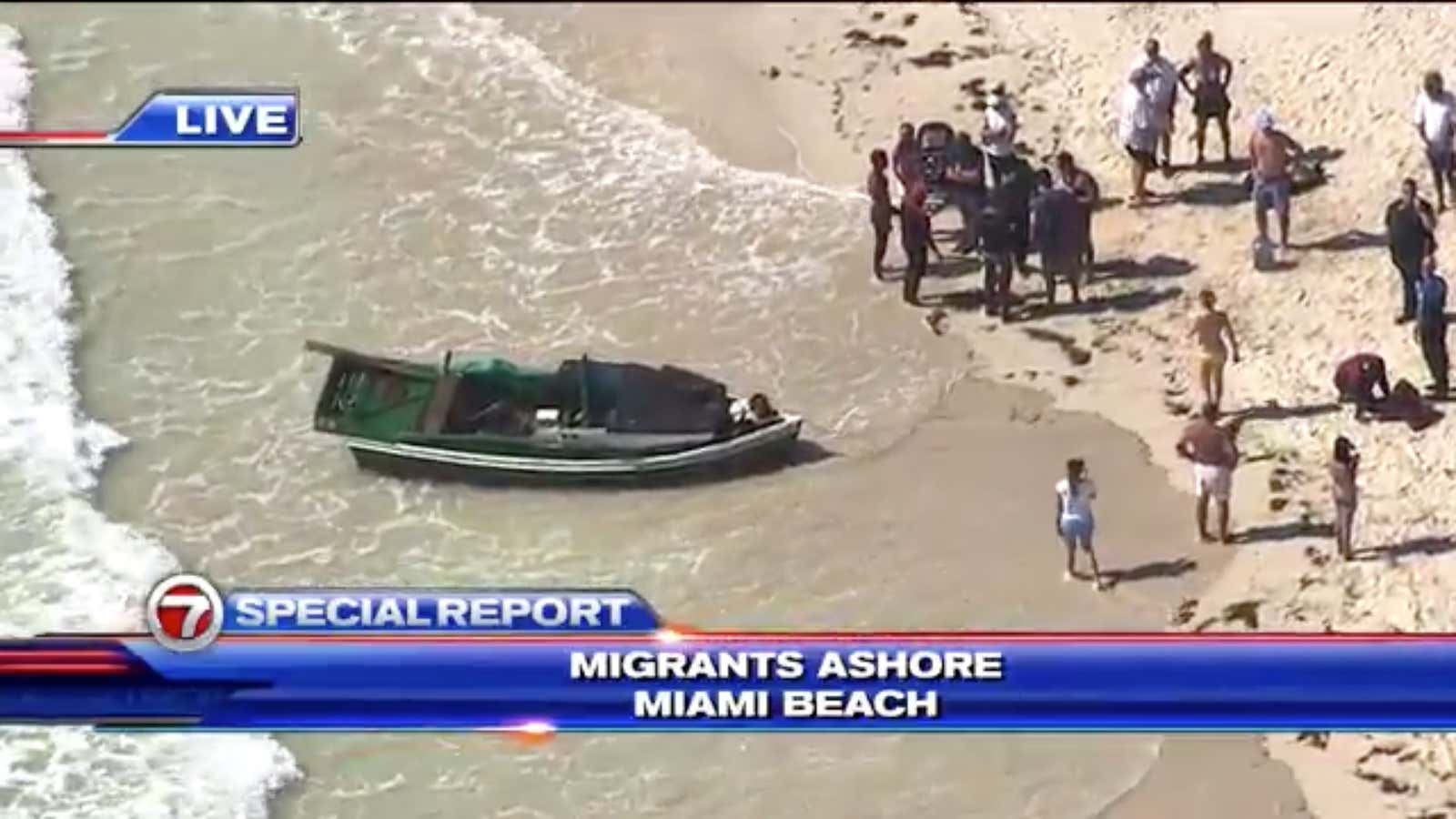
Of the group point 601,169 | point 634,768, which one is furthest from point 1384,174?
point 634,768

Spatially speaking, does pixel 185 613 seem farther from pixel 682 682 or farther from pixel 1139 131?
pixel 1139 131

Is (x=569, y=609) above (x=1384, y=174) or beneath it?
beneath

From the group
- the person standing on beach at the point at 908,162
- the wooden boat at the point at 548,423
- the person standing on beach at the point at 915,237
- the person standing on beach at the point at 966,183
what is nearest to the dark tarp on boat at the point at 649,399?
the wooden boat at the point at 548,423

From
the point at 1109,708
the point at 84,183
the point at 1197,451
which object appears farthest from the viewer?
the point at 84,183

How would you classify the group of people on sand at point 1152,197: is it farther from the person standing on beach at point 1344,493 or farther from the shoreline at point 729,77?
the shoreline at point 729,77

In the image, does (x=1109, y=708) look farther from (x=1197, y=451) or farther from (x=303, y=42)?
(x=303, y=42)

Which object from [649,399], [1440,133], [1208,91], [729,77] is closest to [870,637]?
[649,399]
